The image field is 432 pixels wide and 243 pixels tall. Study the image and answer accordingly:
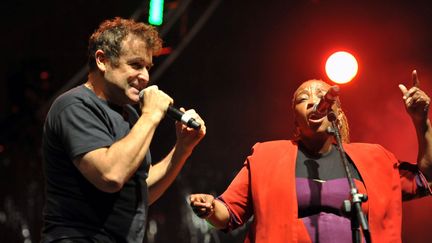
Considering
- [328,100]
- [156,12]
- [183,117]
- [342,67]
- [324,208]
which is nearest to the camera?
[183,117]

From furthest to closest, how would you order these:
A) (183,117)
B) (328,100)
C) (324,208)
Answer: (324,208) < (328,100) < (183,117)

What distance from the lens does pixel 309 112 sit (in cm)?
308

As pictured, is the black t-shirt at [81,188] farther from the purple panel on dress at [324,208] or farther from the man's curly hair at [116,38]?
the purple panel on dress at [324,208]

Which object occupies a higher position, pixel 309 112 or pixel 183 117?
pixel 183 117

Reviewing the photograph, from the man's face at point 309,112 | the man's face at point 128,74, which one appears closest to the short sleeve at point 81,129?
the man's face at point 128,74

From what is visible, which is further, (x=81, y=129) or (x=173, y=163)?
(x=173, y=163)

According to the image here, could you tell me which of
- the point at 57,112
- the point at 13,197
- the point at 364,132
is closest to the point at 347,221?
the point at 57,112

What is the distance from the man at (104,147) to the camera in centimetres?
212

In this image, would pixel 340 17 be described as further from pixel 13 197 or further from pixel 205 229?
pixel 13 197

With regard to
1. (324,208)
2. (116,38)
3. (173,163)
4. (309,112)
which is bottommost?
(324,208)

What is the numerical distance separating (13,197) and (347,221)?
2.66 meters

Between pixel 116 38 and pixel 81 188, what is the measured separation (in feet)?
2.04

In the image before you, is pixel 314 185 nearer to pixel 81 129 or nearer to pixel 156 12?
pixel 81 129

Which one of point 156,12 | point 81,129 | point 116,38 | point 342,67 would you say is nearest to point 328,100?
point 116,38
